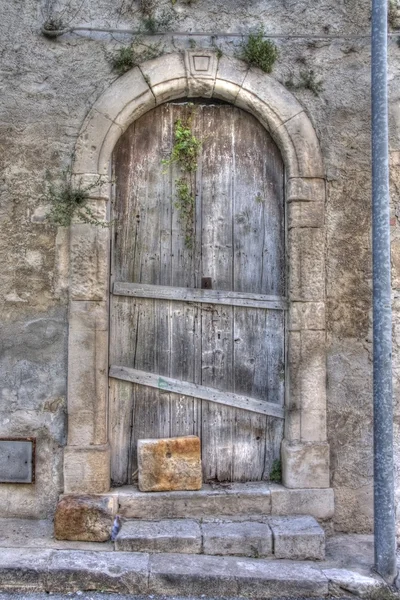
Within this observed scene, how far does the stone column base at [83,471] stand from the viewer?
3.39m

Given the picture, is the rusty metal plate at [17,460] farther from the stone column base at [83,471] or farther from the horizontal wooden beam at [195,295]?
the horizontal wooden beam at [195,295]

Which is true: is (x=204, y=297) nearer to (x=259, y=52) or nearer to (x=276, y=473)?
(x=276, y=473)

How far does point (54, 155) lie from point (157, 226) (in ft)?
2.84

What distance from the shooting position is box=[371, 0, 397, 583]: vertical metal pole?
289cm

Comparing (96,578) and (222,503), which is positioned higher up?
(222,503)

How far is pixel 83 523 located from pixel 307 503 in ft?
4.83

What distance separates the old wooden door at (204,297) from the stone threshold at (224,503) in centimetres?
22

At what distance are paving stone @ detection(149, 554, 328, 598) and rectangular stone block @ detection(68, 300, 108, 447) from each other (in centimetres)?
95

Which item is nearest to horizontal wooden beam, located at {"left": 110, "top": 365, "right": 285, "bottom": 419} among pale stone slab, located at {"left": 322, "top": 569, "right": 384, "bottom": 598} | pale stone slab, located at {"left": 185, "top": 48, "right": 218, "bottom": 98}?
pale stone slab, located at {"left": 322, "top": 569, "right": 384, "bottom": 598}

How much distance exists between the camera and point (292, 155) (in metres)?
3.57

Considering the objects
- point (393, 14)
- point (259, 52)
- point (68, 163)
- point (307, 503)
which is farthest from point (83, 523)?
point (393, 14)

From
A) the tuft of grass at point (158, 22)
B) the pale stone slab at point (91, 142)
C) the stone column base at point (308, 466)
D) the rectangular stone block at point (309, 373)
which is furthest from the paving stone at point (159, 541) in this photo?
the tuft of grass at point (158, 22)

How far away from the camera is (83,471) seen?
339 cm

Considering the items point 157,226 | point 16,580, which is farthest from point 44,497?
point 157,226
